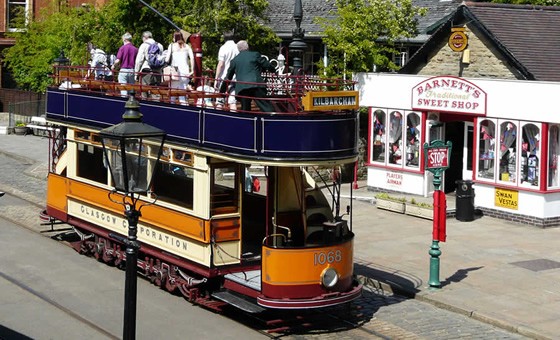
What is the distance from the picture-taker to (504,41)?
2361 cm

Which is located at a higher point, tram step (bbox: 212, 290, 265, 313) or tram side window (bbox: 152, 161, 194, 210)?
tram side window (bbox: 152, 161, 194, 210)

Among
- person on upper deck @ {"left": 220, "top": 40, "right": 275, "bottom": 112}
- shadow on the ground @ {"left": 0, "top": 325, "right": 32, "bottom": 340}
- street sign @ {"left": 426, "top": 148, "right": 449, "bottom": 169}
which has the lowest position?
shadow on the ground @ {"left": 0, "top": 325, "right": 32, "bottom": 340}

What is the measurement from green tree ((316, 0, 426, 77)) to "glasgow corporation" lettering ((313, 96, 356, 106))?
43.1 feet

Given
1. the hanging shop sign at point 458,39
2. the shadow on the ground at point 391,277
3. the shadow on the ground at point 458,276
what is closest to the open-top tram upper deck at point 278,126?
the shadow on the ground at point 391,277

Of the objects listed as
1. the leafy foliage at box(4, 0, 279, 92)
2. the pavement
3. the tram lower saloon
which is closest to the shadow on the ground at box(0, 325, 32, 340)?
the tram lower saloon

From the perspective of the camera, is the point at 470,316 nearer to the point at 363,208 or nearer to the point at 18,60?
the point at 363,208

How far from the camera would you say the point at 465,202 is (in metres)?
22.5

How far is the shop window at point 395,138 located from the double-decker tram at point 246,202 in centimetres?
919

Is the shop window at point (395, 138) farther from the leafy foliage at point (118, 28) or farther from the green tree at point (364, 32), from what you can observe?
the leafy foliage at point (118, 28)

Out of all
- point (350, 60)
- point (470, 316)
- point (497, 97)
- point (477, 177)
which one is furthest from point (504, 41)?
point (470, 316)

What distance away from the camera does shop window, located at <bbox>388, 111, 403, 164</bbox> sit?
2570 centimetres

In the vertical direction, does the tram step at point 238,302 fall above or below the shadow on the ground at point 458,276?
above

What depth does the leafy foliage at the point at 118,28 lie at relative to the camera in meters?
29.5

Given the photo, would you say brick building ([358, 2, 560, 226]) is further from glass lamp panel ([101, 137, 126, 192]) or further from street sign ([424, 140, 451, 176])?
glass lamp panel ([101, 137, 126, 192])
